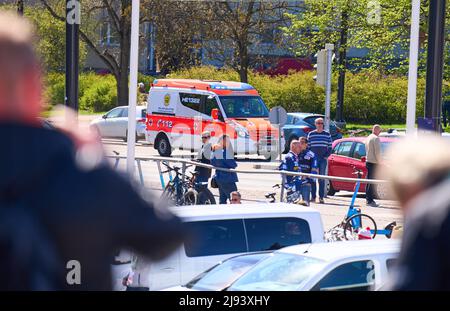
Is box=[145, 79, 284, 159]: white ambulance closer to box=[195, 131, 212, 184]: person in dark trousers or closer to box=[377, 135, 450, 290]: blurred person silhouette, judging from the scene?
box=[195, 131, 212, 184]: person in dark trousers

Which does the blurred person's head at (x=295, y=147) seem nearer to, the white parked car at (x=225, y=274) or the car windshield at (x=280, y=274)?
the white parked car at (x=225, y=274)

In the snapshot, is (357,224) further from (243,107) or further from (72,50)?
(243,107)

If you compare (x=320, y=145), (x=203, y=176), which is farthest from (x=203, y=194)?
(x=320, y=145)

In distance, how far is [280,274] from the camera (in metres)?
7.38

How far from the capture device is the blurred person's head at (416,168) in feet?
6.84

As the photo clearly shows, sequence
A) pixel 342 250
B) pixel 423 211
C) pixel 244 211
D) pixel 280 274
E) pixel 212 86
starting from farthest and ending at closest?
pixel 212 86
pixel 244 211
pixel 342 250
pixel 280 274
pixel 423 211

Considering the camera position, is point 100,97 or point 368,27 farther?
point 100,97

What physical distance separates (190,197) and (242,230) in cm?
488

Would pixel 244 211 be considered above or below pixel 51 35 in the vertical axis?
below

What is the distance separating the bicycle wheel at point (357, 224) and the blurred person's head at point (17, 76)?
10.9m

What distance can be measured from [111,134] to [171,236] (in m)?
33.3

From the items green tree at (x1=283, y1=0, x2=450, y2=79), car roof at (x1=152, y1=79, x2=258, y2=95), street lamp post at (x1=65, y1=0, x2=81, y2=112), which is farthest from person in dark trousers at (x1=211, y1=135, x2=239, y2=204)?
green tree at (x1=283, y1=0, x2=450, y2=79)

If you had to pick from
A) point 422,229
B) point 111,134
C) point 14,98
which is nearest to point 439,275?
point 422,229

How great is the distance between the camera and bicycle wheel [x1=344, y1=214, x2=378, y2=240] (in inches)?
499
